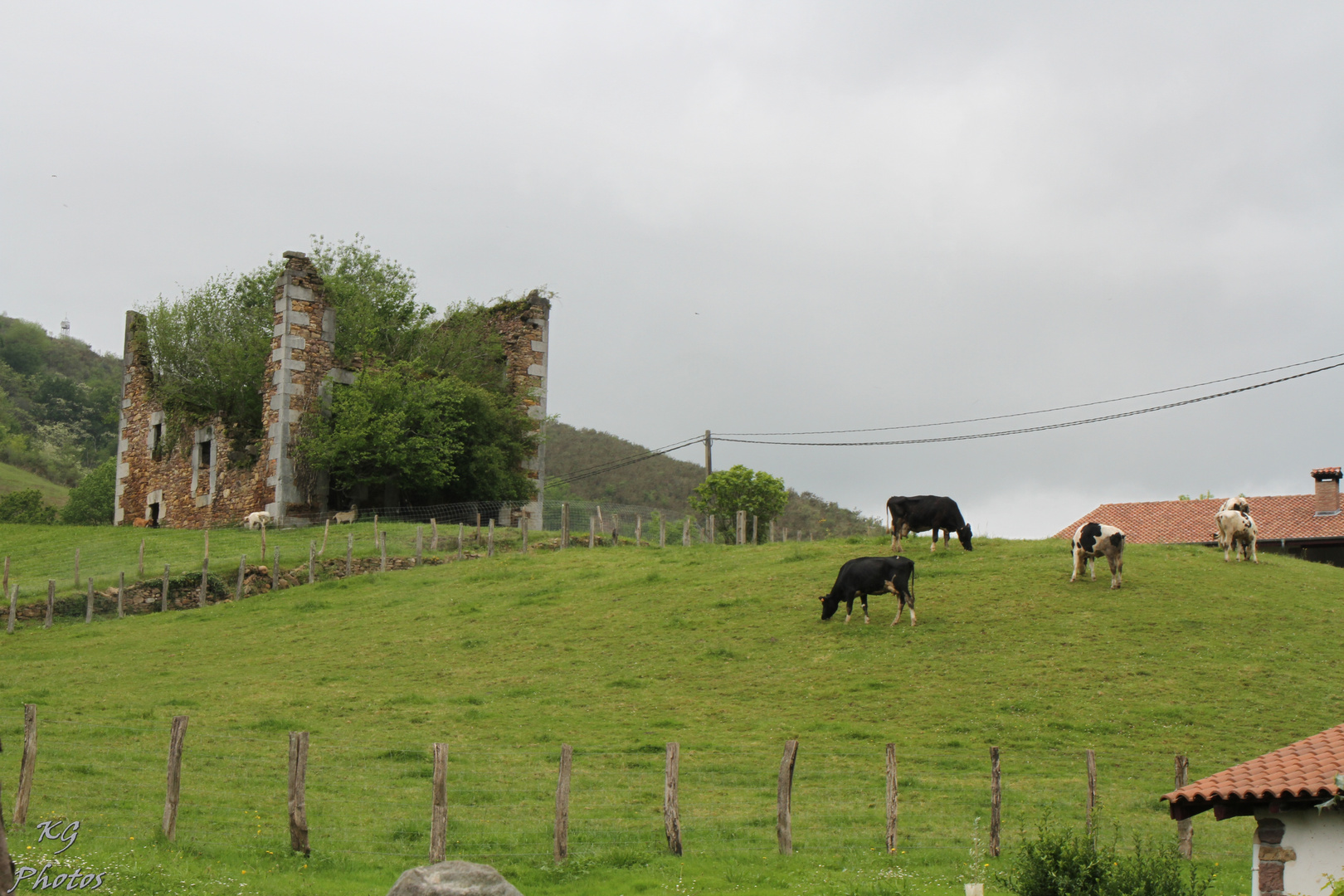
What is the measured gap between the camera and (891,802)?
13281mm

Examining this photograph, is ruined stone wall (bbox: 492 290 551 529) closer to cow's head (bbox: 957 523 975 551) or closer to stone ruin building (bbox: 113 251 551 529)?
stone ruin building (bbox: 113 251 551 529)

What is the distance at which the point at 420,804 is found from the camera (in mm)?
14820

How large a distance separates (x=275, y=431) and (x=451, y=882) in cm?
3766

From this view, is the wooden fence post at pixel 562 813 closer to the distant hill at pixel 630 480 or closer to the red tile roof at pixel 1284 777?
the red tile roof at pixel 1284 777

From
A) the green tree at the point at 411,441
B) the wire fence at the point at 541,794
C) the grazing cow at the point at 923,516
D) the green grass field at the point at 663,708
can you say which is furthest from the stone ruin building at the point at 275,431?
the wire fence at the point at 541,794

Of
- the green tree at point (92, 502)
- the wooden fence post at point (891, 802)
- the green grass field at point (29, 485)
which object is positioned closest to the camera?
the wooden fence post at point (891, 802)

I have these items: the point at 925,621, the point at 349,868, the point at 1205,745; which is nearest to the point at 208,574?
the point at 925,621

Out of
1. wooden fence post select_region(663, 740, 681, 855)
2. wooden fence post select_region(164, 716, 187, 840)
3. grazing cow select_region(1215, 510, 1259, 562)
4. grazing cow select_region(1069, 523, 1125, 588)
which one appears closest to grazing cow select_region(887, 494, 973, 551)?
grazing cow select_region(1069, 523, 1125, 588)

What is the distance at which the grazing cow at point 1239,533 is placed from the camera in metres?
30.2

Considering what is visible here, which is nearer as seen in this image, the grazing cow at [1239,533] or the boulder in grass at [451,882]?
the boulder in grass at [451,882]

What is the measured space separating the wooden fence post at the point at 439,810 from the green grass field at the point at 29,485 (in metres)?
73.4

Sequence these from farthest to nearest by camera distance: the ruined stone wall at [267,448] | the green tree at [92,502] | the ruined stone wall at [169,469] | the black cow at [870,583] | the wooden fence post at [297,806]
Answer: the green tree at [92,502], the ruined stone wall at [169,469], the ruined stone wall at [267,448], the black cow at [870,583], the wooden fence post at [297,806]

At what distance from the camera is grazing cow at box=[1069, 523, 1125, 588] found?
88.2ft

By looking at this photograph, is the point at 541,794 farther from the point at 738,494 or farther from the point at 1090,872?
the point at 738,494
